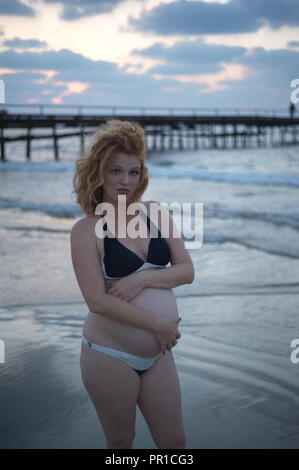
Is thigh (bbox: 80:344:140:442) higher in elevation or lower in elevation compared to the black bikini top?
lower

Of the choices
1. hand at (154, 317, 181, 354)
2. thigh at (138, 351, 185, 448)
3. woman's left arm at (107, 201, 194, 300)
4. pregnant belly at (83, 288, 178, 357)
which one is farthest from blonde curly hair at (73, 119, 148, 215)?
thigh at (138, 351, 185, 448)

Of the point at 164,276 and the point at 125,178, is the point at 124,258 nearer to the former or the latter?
the point at 164,276

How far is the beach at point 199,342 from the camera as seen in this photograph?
321 centimetres

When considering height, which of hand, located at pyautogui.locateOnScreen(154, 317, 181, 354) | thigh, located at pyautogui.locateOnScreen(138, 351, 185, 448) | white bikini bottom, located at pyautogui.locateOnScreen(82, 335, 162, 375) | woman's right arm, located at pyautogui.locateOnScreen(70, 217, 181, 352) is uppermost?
woman's right arm, located at pyautogui.locateOnScreen(70, 217, 181, 352)

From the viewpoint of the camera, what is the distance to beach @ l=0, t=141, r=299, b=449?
10.5ft

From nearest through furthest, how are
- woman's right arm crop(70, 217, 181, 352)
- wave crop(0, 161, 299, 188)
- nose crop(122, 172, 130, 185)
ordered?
woman's right arm crop(70, 217, 181, 352) < nose crop(122, 172, 130, 185) < wave crop(0, 161, 299, 188)

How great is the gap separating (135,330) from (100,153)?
0.75m

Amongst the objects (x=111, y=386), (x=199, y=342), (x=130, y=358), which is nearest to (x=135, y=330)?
(x=130, y=358)

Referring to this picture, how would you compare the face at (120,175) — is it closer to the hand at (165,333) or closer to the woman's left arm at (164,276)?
the woman's left arm at (164,276)

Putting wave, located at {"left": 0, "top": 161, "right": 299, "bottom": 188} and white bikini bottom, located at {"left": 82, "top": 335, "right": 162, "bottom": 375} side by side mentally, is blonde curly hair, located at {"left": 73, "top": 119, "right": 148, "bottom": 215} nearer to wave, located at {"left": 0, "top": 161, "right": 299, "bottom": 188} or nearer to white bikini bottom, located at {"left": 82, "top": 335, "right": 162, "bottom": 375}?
white bikini bottom, located at {"left": 82, "top": 335, "right": 162, "bottom": 375}

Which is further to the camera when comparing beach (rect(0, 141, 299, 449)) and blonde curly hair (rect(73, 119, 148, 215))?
beach (rect(0, 141, 299, 449))

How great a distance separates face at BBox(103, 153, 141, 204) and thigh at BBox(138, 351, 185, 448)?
0.74 meters

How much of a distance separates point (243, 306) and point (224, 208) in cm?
813

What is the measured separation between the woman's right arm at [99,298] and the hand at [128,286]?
3cm
